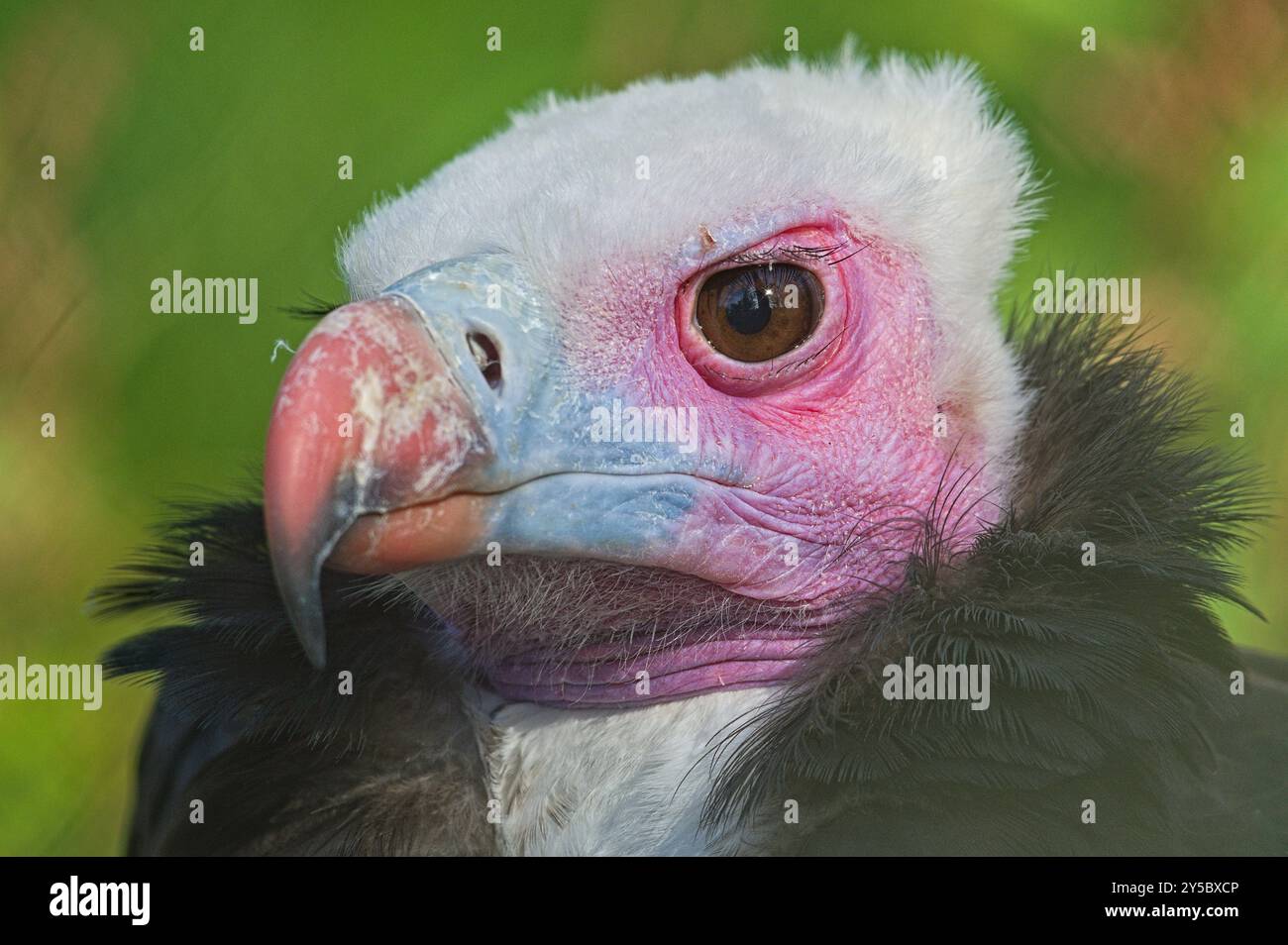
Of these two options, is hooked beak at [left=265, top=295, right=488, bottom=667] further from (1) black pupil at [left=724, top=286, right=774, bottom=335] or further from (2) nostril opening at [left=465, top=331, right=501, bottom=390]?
(1) black pupil at [left=724, top=286, right=774, bottom=335]

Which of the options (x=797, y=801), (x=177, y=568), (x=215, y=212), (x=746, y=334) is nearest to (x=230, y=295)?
(x=215, y=212)

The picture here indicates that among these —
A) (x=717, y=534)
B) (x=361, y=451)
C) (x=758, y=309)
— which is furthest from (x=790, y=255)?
(x=361, y=451)

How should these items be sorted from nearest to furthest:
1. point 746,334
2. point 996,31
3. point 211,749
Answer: point 746,334 → point 211,749 → point 996,31

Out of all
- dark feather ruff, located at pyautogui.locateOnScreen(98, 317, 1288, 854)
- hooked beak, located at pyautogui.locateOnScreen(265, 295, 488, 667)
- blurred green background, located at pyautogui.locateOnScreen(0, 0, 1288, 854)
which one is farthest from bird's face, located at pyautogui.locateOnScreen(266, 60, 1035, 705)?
blurred green background, located at pyautogui.locateOnScreen(0, 0, 1288, 854)

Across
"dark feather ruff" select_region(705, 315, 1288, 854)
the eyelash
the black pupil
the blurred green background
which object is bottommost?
"dark feather ruff" select_region(705, 315, 1288, 854)

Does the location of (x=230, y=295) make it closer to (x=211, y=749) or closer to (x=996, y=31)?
(x=211, y=749)

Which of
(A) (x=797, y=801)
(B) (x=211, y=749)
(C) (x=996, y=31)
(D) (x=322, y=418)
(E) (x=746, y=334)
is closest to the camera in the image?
(D) (x=322, y=418)

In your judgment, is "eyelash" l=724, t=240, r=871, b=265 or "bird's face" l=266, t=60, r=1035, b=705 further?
"eyelash" l=724, t=240, r=871, b=265

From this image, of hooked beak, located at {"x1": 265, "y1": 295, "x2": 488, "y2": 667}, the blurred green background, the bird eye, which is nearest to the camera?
hooked beak, located at {"x1": 265, "y1": 295, "x2": 488, "y2": 667}

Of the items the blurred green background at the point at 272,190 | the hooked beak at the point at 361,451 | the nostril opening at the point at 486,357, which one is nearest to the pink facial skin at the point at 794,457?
the nostril opening at the point at 486,357
